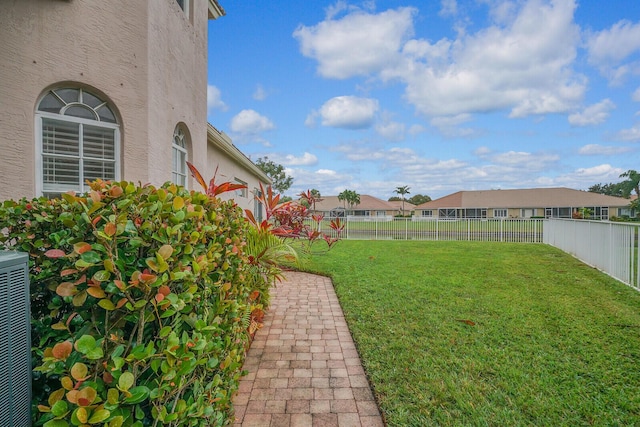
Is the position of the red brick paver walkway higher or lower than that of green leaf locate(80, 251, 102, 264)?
lower

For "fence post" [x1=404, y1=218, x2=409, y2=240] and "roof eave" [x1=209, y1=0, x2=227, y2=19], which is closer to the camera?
"roof eave" [x1=209, y1=0, x2=227, y2=19]

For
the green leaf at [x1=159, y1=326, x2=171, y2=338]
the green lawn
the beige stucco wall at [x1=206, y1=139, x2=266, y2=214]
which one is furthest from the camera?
the beige stucco wall at [x1=206, y1=139, x2=266, y2=214]

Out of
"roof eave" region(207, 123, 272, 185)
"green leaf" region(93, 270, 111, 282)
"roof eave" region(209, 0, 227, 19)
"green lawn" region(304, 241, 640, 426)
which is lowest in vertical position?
"green lawn" region(304, 241, 640, 426)

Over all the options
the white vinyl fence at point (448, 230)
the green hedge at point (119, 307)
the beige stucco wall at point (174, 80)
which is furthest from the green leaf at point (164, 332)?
the white vinyl fence at point (448, 230)

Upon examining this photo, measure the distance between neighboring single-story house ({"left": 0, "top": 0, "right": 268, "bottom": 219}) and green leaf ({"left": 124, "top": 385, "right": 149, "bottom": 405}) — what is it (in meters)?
4.15

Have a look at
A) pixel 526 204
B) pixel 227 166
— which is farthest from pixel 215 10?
pixel 526 204

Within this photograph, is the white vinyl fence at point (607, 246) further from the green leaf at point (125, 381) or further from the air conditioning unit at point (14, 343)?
the air conditioning unit at point (14, 343)

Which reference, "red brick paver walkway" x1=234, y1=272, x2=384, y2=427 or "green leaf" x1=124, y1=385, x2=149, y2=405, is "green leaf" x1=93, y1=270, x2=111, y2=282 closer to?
"green leaf" x1=124, y1=385, x2=149, y2=405

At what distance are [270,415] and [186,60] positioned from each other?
664cm

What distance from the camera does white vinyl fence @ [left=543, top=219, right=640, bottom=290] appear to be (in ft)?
22.1

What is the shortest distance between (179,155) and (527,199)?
49.1 metres

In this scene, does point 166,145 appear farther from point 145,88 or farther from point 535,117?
point 535,117

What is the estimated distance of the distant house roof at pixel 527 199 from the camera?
4129cm

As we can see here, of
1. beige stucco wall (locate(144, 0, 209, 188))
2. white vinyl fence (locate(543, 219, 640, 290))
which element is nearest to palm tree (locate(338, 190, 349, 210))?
white vinyl fence (locate(543, 219, 640, 290))
